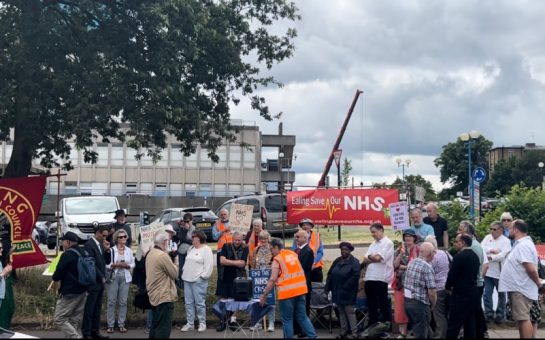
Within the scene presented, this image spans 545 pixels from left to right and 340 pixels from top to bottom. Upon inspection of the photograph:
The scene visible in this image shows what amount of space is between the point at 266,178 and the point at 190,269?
65.8m

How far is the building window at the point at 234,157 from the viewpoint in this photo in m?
73.2

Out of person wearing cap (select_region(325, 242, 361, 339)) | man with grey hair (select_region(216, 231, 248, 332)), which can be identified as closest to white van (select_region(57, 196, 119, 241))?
man with grey hair (select_region(216, 231, 248, 332))

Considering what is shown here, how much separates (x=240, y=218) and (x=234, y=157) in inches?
2352

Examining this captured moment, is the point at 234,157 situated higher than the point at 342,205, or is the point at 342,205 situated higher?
the point at 234,157

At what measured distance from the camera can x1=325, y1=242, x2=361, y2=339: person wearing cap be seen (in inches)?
441

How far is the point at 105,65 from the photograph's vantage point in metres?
14.7

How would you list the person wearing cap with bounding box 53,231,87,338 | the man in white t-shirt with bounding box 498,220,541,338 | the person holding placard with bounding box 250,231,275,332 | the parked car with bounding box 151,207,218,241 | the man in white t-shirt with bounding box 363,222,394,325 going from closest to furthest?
the man in white t-shirt with bounding box 498,220,541,338 < the person wearing cap with bounding box 53,231,87,338 < the man in white t-shirt with bounding box 363,222,394,325 < the person holding placard with bounding box 250,231,275,332 < the parked car with bounding box 151,207,218,241

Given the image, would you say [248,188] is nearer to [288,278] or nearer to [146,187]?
[146,187]

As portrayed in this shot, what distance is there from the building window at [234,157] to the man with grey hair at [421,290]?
63.4m

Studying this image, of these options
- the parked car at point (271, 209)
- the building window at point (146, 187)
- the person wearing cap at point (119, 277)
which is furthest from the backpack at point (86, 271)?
the building window at point (146, 187)

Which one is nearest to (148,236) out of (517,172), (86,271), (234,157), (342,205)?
(86,271)

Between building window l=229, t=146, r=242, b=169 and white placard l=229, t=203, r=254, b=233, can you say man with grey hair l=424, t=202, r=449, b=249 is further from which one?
building window l=229, t=146, r=242, b=169

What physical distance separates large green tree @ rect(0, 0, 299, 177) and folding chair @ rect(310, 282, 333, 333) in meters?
4.87

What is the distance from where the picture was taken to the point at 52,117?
1588 cm
